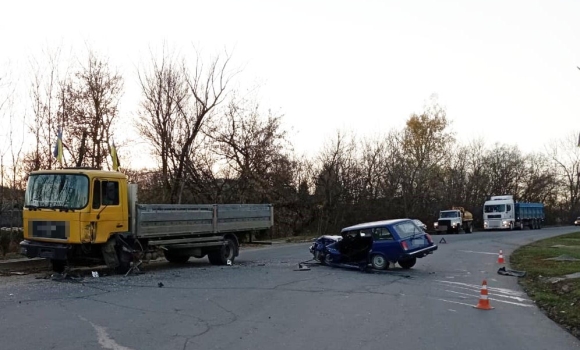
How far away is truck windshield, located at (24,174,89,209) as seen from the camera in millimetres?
14109

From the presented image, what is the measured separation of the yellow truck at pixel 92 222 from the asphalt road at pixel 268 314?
2.76 ft

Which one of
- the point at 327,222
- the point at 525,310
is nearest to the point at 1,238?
the point at 525,310

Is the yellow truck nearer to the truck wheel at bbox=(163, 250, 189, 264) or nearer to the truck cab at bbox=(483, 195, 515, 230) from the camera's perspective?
the truck wheel at bbox=(163, 250, 189, 264)

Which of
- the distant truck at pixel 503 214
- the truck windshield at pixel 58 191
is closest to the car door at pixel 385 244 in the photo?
the truck windshield at pixel 58 191

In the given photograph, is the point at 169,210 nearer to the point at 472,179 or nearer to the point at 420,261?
the point at 420,261

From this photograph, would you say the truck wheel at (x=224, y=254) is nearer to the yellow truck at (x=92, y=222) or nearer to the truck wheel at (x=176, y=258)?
the truck wheel at (x=176, y=258)

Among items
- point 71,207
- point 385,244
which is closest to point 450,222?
point 385,244

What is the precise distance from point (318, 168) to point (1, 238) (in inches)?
1303

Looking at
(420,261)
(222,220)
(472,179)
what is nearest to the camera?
(222,220)

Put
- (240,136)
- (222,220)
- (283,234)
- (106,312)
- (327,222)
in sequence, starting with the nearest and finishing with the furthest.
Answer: (106,312) < (222,220) < (240,136) < (283,234) < (327,222)

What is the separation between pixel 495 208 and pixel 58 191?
4855 cm

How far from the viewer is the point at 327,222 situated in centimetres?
4759

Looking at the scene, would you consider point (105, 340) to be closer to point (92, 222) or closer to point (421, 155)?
point (92, 222)

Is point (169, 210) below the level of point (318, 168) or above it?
below
